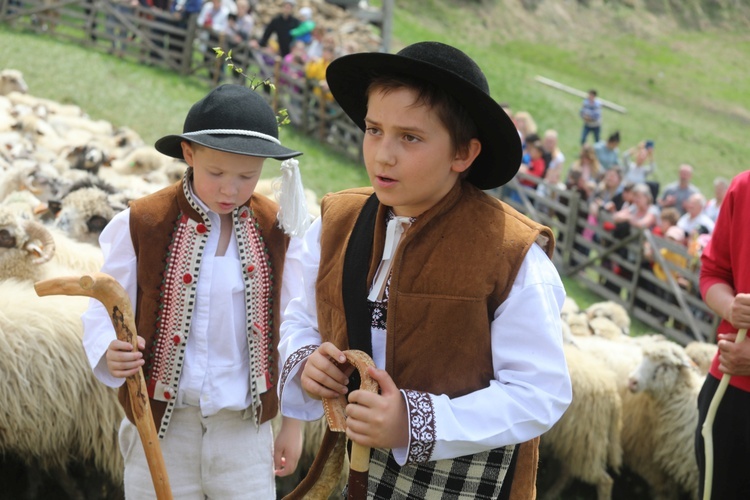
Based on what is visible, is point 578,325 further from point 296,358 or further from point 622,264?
point 296,358

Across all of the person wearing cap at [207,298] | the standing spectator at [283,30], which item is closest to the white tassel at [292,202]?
the person wearing cap at [207,298]

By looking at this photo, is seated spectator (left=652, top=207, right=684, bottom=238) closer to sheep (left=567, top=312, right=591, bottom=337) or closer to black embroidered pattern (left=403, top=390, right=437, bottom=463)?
sheep (left=567, top=312, right=591, bottom=337)

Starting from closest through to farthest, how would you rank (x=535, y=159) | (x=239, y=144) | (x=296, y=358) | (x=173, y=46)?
(x=296, y=358) < (x=239, y=144) < (x=535, y=159) < (x=173, y=46)

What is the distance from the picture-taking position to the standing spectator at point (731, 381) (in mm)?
3016

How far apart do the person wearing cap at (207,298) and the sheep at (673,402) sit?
4.14 metres

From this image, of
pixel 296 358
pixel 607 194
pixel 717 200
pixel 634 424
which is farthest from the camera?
pixel 607 194

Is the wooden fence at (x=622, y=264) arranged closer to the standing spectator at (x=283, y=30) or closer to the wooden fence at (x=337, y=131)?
the wooden fence at (x=337, y=131)

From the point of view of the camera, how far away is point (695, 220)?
10.9 meters

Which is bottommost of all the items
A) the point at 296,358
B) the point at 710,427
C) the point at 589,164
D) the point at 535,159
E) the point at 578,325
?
the point at 535,159

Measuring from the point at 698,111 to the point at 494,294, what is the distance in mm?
30822

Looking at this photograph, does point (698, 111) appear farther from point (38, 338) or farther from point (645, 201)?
point (38, 338)

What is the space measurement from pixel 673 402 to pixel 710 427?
3.61m

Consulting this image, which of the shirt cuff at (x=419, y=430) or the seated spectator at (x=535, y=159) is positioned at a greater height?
the shirt cuff at (x=419, y=430)

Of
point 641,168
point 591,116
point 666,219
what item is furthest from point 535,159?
point 591,116
